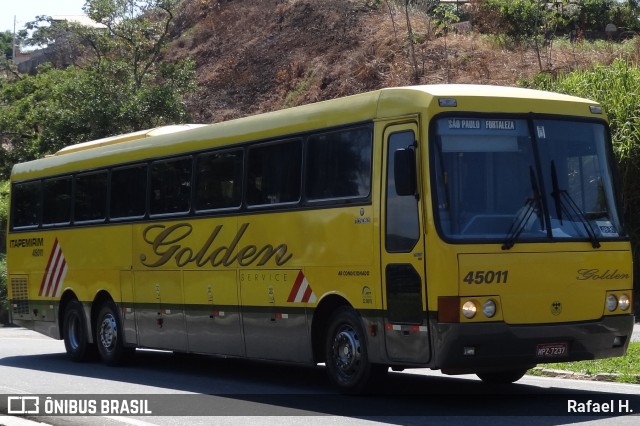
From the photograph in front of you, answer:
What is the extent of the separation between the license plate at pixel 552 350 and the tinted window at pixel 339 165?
2524mm

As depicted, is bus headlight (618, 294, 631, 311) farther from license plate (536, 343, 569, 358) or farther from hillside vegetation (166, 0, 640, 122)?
hillside vegetation (166, 0, 640, 122)

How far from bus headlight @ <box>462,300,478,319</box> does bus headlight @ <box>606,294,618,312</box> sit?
5.28 feet

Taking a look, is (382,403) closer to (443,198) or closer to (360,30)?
(443,198)

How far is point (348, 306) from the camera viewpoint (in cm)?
1234

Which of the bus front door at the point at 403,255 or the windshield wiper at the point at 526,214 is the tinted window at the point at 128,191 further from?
the windshield wiper at the point at 526,214

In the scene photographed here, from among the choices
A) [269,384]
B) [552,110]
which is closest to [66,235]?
[269,384]

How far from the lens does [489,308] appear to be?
10.6 m

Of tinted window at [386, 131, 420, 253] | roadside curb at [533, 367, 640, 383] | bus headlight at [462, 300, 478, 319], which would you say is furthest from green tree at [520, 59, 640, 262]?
bus headlight at [462, 300, 478, 319]

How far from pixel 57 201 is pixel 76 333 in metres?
2.39

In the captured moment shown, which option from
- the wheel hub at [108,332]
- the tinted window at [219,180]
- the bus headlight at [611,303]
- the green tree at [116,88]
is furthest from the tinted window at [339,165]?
the green tree at [116,88]

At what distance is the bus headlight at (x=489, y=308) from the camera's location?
1064 cm

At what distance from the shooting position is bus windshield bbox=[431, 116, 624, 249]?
429 inches

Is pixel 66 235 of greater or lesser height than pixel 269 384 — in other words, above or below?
above

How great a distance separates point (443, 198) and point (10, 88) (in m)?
36.3
